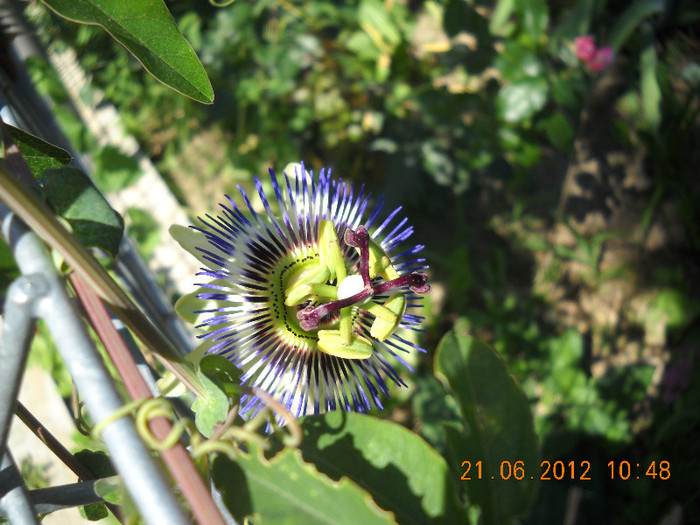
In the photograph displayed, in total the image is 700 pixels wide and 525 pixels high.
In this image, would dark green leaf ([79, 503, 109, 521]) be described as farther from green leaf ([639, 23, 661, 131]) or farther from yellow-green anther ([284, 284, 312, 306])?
green leaf ([639, 23, 661, 131])

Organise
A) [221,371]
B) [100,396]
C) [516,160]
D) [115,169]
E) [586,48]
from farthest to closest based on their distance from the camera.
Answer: [115,169] < [516,160] < [586,48] < [221,371] < [100,396]

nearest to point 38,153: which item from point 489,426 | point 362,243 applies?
point 362,243

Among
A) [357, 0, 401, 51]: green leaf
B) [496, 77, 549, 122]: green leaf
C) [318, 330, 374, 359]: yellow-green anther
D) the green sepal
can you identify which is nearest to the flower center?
[318, 330, 374, 359]: yellow-green anther

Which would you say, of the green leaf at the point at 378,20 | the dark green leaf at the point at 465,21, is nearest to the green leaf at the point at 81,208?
the dark green leaf at the point at 465,21

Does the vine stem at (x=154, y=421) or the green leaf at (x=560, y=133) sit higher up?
the vine stem at (x=154, y=421)

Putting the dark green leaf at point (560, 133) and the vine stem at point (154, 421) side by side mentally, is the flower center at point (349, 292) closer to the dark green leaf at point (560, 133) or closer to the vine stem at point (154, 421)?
the vine stem at point (154, 421)

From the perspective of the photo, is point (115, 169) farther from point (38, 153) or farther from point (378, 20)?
point (38, 153)
